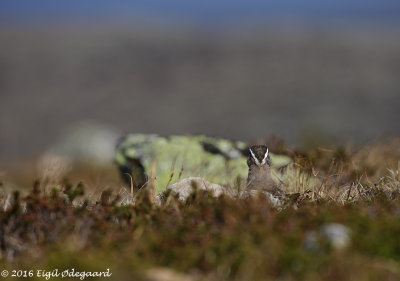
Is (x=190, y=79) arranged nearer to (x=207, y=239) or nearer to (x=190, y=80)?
(x=190, y=80)

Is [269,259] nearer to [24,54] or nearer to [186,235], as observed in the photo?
[186,235]

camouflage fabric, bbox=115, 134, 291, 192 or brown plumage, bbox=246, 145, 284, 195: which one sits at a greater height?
brown plumage, bbox=246, 145, 284, 195

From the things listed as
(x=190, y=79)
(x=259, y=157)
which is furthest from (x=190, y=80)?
(x=259, y=157)

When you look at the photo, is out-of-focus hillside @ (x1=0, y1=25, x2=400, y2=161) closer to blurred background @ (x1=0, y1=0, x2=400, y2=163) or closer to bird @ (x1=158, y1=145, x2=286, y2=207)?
blurred background @ (x1=0, y1=0, x2=400, y2=163)

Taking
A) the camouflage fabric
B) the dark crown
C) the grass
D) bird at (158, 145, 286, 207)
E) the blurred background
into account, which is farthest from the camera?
the blurred background

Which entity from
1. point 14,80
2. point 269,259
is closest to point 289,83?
point 14,80

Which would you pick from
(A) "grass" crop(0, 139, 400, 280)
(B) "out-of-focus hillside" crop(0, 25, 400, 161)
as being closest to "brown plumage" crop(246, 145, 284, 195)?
(A) "grass" crop(0, 139, 400, 280)
